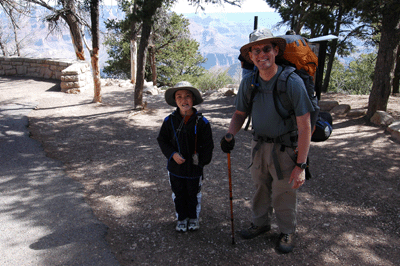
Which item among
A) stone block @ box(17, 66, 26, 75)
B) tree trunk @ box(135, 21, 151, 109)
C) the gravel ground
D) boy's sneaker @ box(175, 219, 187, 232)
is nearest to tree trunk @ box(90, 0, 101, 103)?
tree trunk @ box(135, 21, 151, 109)

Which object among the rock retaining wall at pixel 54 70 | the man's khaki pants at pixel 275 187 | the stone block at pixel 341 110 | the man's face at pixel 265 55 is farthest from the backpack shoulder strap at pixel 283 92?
the rock retaining wall at pixel 54 70

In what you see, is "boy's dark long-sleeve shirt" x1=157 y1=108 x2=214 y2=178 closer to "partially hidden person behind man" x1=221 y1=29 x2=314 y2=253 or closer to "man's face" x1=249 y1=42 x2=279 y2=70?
"partially hidden person behind man" x1=221 y1=29 x2=314 y2=253

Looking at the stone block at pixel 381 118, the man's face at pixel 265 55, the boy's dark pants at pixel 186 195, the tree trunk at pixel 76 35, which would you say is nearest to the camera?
the man's face at pixel 265 55

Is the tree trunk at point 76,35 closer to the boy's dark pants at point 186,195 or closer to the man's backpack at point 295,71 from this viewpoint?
the boy's dark pants at point 186,195

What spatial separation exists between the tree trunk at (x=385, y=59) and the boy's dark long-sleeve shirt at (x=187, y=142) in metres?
6.75

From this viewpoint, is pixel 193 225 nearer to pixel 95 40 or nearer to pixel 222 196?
pixel 222 196

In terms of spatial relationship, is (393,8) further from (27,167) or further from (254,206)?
(27,167)

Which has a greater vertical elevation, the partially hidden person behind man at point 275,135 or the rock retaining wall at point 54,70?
the rock retaining wall at point 54,70

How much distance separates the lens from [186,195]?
2.93m

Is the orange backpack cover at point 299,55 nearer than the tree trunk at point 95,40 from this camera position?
Yes

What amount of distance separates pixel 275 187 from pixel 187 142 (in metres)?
0.91

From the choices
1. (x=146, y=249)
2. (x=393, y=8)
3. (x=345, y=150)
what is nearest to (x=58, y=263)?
(x=146, y=249)

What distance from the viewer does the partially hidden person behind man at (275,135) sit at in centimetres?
216

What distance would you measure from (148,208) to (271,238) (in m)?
1.53
